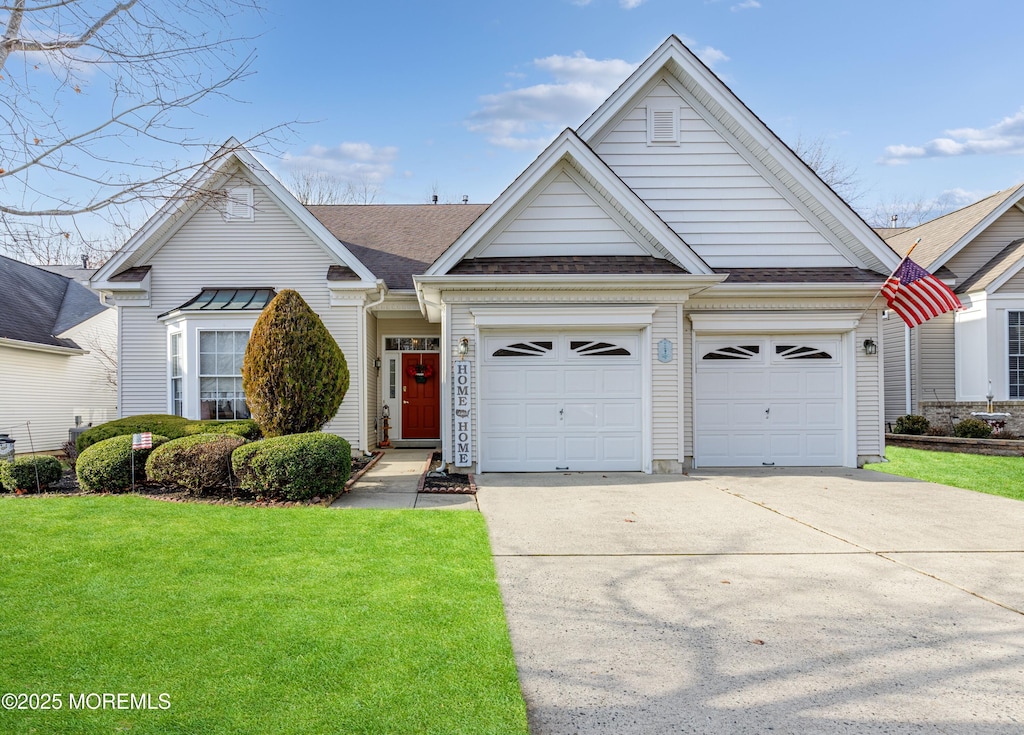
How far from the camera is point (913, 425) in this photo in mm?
14430

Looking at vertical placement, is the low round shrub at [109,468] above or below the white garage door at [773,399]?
below

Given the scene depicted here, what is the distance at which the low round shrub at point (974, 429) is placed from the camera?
13086 millimetres

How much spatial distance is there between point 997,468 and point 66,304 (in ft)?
78.2

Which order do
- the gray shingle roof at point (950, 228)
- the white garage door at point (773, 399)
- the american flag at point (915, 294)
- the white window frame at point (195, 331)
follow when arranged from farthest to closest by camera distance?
1. the gray shingle roof at point (950, 228)
2. the white window frame at point (195, 331)
3. the white garage door at point (773, 399)
4. the american flag at point (915, 294)

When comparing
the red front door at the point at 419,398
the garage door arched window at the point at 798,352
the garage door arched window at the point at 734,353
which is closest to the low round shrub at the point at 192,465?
the red front door at the point at 419,398

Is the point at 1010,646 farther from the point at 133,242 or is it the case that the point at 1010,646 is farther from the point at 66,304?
the point at 66,304

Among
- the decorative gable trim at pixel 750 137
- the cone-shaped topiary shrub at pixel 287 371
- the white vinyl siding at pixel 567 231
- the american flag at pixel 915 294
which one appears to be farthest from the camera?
the decorative gable trim at pixel 750 137

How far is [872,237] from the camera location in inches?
440

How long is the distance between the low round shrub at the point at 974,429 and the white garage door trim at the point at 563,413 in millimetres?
7630

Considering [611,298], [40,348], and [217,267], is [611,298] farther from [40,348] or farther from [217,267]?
[40,348]

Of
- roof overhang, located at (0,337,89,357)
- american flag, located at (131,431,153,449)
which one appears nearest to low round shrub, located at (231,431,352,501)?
american flag, located at (131,431,153,449)

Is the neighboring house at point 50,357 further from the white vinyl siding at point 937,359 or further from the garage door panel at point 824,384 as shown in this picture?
the white vinyl siding at point 937,359

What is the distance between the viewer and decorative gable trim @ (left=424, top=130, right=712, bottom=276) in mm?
10156

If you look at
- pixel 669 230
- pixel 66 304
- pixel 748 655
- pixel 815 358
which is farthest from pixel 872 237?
pixel 66 304
